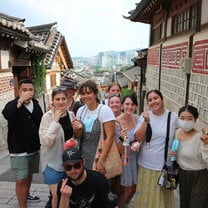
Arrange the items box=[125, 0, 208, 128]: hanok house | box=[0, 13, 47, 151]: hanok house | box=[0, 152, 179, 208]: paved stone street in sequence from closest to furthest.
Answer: box=[0, 152, 179, 208]: paved stone street < box=[125, 0, 208, 128]: hanok house < box=[0, 13, 47, 151]: hanok house

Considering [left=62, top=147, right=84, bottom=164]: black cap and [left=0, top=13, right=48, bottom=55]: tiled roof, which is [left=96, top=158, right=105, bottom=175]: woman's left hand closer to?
[left=62, top=147, right=84, bottom=164]: black cap

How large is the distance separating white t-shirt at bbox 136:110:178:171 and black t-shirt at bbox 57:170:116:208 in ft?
3.19

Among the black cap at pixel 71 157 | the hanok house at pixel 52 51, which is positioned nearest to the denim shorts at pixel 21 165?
the black cap at pixel 71 157

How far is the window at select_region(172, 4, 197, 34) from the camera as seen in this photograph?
692 cm

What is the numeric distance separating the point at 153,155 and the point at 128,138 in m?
0.37

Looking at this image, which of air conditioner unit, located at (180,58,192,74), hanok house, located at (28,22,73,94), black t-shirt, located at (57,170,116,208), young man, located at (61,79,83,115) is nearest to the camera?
black t-shirt, located at (57,170,116,208)

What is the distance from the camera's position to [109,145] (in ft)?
10.8

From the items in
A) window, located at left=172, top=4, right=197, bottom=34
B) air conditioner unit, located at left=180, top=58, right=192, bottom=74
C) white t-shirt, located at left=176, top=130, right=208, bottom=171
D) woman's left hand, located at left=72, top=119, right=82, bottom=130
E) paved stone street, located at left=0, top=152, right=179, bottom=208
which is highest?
window, located at left=172, top=4, right=197, bottom=34

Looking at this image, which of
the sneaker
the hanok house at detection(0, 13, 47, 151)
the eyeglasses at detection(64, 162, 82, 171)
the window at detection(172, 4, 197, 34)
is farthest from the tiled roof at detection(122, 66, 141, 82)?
the eyeglasses at detection(64, 162, 82, 171)

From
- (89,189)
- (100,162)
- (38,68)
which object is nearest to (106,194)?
(89,189)

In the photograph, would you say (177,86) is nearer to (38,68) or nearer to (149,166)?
(149,166)

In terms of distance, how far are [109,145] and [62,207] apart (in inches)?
37.8

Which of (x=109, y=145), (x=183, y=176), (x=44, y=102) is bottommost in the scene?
(x=44, y=102)

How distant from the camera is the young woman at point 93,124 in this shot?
3.29 meters
